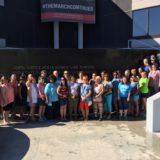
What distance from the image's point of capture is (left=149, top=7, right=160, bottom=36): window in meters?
23.7

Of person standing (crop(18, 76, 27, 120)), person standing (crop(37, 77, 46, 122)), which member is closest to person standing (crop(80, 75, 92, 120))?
person standing (crop(37, 77, 46, 122))

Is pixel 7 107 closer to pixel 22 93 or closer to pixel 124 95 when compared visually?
pixel 22 93

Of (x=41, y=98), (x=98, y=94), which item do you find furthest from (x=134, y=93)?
(x=41, y=98)

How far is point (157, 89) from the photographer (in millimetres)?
12695

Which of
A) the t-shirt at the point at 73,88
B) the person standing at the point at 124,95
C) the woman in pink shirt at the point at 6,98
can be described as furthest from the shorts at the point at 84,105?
the woman in pink shirt at the point at 6,98

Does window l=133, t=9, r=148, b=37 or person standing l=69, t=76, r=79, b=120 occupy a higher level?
window l=133, t=9, r=148, b=37

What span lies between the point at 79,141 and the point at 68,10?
17263mm

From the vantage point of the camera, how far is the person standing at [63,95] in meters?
11.6

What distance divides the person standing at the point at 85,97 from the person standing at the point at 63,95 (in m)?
0.52

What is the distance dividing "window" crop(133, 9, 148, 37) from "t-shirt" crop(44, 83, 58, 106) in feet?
46.8

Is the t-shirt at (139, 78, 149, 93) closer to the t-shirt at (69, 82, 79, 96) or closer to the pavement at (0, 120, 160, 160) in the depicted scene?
the pavement at (0, 120, 160, 160)

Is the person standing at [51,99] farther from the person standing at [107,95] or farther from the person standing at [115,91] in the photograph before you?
the person standing at [115,91]

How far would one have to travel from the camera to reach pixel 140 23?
25.0m

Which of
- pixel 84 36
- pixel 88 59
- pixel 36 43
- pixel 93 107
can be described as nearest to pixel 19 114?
pixel 93 107
